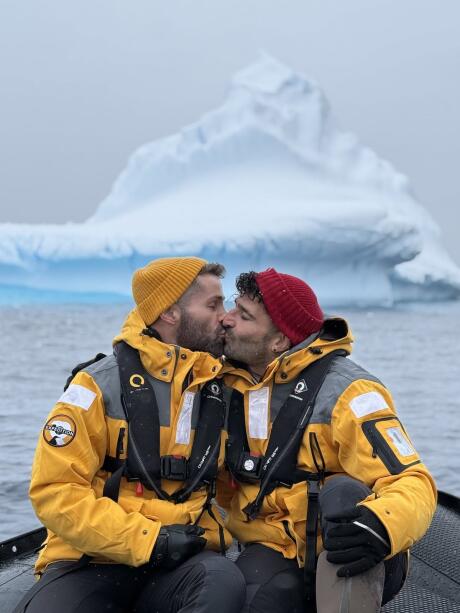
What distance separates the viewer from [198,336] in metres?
2.15

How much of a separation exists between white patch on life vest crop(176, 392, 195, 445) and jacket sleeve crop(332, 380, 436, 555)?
39 centimetres

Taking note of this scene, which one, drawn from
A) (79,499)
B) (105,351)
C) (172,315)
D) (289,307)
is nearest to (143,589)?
(79,499)

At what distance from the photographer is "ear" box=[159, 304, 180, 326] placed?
2.15 metres

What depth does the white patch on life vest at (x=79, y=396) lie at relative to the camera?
1902 millimetres

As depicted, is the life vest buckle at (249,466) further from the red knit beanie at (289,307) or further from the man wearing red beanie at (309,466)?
the red knit beanie at (289,307)

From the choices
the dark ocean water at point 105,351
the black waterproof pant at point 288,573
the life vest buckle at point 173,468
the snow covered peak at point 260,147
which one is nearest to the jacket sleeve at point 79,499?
the life vest buckle at point 173,468

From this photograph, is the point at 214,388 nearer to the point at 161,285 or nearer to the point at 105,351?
the point at 161,285

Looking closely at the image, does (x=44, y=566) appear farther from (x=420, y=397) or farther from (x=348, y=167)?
(x=348, y=167)

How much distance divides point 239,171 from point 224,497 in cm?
2255

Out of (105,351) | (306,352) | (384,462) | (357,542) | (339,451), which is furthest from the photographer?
(105,351)

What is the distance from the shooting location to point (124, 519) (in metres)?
1.82

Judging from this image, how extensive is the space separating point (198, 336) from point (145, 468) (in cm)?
42

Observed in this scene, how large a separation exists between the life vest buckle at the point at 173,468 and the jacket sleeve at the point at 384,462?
1.35 feet

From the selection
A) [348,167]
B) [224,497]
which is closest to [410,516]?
[224,497]
